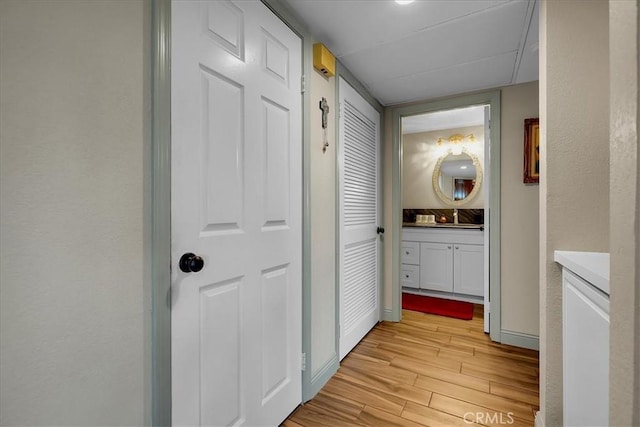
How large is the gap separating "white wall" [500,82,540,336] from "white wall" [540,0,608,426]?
4.30 ft

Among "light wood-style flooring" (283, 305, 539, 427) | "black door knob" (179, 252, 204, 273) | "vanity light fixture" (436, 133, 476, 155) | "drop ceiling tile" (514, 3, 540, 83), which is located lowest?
"light wood-style flooring" (283, 305, 539, 427)

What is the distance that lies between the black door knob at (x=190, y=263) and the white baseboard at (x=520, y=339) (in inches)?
102

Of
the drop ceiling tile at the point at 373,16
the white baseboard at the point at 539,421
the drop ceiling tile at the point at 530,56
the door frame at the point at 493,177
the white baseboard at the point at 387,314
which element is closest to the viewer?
the white baseboard at the point at 539,421

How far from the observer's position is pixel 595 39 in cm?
115

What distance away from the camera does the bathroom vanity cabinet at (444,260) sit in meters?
3.39

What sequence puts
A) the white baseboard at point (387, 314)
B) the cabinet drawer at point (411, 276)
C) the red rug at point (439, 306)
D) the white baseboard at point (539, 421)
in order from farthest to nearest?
the cabinet drawer at point (411, 276) < the red rug at point (439, 306) < the white baseboard at point (387, 314) < the white baseboard at point (539, 421)

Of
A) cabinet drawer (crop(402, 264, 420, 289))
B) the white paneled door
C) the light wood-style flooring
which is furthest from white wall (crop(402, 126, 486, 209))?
the white paneled door

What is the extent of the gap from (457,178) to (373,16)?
9.92ft

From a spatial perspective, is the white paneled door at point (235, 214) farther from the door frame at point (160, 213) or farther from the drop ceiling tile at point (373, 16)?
the drop ceiling tile at point (373, 16)

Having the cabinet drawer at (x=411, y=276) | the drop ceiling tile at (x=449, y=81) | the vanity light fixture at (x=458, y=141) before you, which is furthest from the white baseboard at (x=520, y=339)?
the vanity light fixture at (x=458, y=141)

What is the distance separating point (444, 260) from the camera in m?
3.59

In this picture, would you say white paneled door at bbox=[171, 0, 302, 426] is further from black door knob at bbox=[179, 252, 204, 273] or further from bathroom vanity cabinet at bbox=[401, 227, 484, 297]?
bathroom vanity cabinet at bbox=[401, 227, 484, 297]

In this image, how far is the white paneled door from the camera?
963 millimetres

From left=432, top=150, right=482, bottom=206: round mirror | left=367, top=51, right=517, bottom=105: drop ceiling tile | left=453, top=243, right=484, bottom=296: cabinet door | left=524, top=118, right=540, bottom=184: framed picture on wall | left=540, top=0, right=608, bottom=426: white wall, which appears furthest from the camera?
left=432, top=150, right=482, bottom=206: round mirror
